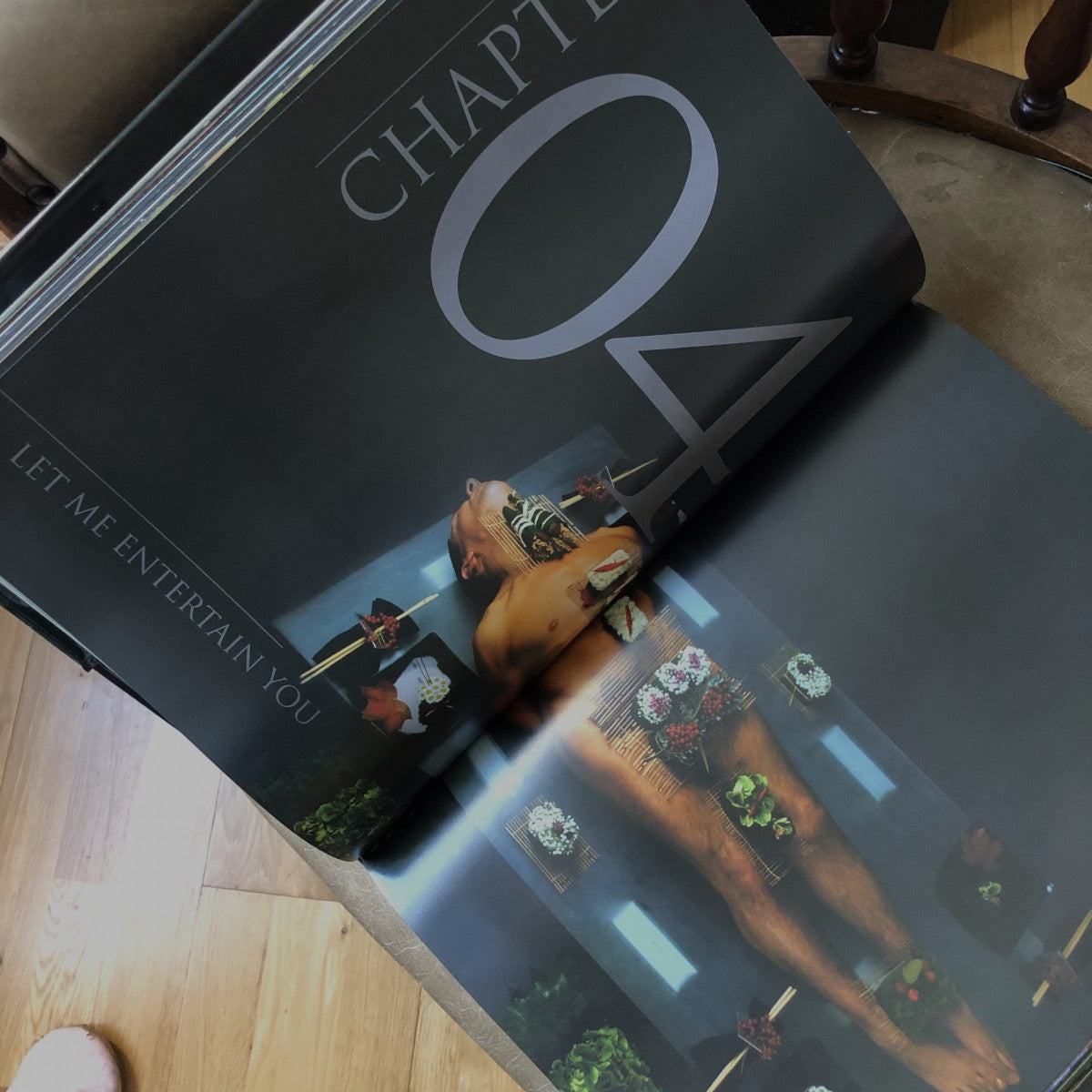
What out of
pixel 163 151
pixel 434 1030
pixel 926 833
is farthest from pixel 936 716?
pixel 434 1030

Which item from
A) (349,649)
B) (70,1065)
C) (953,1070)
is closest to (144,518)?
(349,649)

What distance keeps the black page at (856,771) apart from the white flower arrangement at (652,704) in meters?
0.02

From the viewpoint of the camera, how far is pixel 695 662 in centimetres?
53

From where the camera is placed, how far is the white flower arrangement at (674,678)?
523mm

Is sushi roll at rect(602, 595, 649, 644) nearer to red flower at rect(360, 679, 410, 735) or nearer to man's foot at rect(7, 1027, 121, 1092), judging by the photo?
red flower at rect(360, 679, 410, 735)

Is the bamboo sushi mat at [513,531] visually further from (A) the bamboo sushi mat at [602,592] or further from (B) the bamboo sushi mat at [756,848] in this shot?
(B) the bamboo sushi mat at [756,848]

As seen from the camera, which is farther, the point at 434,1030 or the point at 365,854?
the point at 434,1030

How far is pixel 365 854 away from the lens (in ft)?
1.76

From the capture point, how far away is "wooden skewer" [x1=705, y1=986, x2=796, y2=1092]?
479 millimetres

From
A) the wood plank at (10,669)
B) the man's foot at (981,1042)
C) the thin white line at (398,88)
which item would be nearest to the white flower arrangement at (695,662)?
the man's foot at (981,1042)

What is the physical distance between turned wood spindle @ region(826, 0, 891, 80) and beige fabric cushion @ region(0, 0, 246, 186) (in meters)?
0.36

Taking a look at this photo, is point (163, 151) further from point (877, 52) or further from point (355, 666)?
point (877, 52)

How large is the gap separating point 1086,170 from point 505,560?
43 centimetres

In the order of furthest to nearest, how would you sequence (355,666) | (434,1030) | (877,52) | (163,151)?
1. (434,1030)
2. (877,52)
3. (355,666)
4. (163,151)
